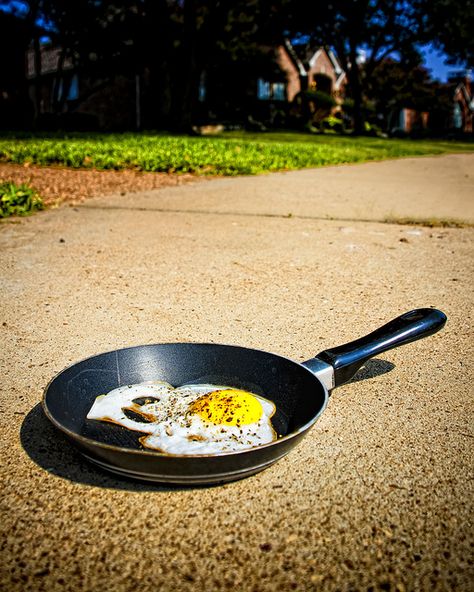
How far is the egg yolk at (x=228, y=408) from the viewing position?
150 cm

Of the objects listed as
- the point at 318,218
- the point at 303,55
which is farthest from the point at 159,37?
the point at 303,55

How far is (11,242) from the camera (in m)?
4.06

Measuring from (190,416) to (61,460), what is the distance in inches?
14.7

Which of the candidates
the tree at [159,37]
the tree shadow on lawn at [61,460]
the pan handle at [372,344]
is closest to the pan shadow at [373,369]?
the pan handle at [372,344]

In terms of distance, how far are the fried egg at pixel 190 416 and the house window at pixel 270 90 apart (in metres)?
37.5

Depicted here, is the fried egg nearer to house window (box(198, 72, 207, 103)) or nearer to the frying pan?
the frying pan

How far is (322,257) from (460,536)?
2.61m

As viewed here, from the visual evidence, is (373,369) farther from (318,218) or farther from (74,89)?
(74,89)

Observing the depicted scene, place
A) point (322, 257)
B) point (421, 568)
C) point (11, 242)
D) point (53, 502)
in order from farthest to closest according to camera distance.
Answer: point (11, 242), point (322, 257), point (53, 502), point (421, 568)

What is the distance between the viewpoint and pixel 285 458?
1528 mm

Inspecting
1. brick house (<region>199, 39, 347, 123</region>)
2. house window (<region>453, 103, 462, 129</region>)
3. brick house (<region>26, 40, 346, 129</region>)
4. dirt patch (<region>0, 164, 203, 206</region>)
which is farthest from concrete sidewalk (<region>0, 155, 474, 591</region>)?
house window (<region>453, 103, 462, 129</region>)

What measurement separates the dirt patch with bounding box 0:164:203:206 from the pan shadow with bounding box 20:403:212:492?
4.41 m

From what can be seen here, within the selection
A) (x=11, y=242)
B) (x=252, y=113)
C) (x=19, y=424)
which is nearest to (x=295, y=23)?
(x=252, y=113)

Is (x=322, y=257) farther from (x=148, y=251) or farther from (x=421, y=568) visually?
(x=421, y=568)
